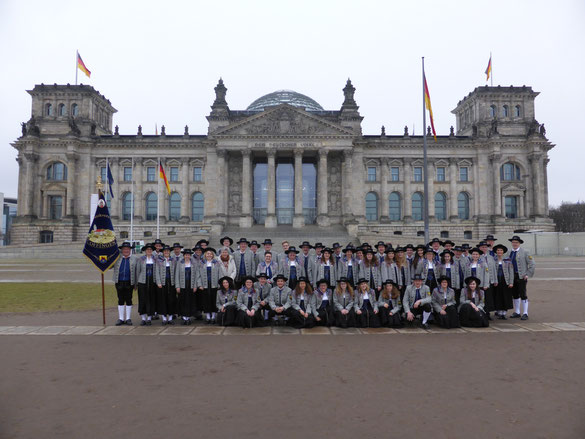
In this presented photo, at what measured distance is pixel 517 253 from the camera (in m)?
13.4

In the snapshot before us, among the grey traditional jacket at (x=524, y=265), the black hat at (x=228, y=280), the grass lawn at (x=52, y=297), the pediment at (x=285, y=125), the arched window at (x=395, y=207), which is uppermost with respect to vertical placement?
the pediment at (x=285, y=125)

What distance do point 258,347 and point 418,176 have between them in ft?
186

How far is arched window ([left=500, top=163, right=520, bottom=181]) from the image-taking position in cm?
6084

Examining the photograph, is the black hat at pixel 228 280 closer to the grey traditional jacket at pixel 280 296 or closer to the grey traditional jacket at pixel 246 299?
the grey traditional jacket at pixel 246 299

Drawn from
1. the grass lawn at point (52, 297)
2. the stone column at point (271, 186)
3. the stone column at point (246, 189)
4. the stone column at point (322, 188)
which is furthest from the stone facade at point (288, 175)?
the grass lawn at point (52, 297)

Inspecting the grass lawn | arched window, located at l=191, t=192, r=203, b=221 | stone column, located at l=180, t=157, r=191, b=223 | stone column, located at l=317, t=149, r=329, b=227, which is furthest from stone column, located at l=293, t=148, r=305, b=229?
the grass lawn

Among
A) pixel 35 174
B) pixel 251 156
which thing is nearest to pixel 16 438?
pixel 251 156

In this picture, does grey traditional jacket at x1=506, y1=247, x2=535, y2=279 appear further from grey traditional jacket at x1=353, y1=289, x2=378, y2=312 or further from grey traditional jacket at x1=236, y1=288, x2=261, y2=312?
grey traditional jacket at x1=236, y1=288, x2=261, y2=312

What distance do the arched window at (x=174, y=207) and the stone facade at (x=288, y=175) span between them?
5.9 inches

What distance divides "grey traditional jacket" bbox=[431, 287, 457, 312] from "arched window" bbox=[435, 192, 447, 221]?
52473mm

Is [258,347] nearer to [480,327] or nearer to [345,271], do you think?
[345,271]

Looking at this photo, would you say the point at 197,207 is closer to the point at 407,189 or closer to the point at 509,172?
the point at 407,189

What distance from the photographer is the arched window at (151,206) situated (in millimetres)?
60544

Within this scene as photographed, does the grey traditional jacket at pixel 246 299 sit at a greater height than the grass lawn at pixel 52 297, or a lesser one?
greater
